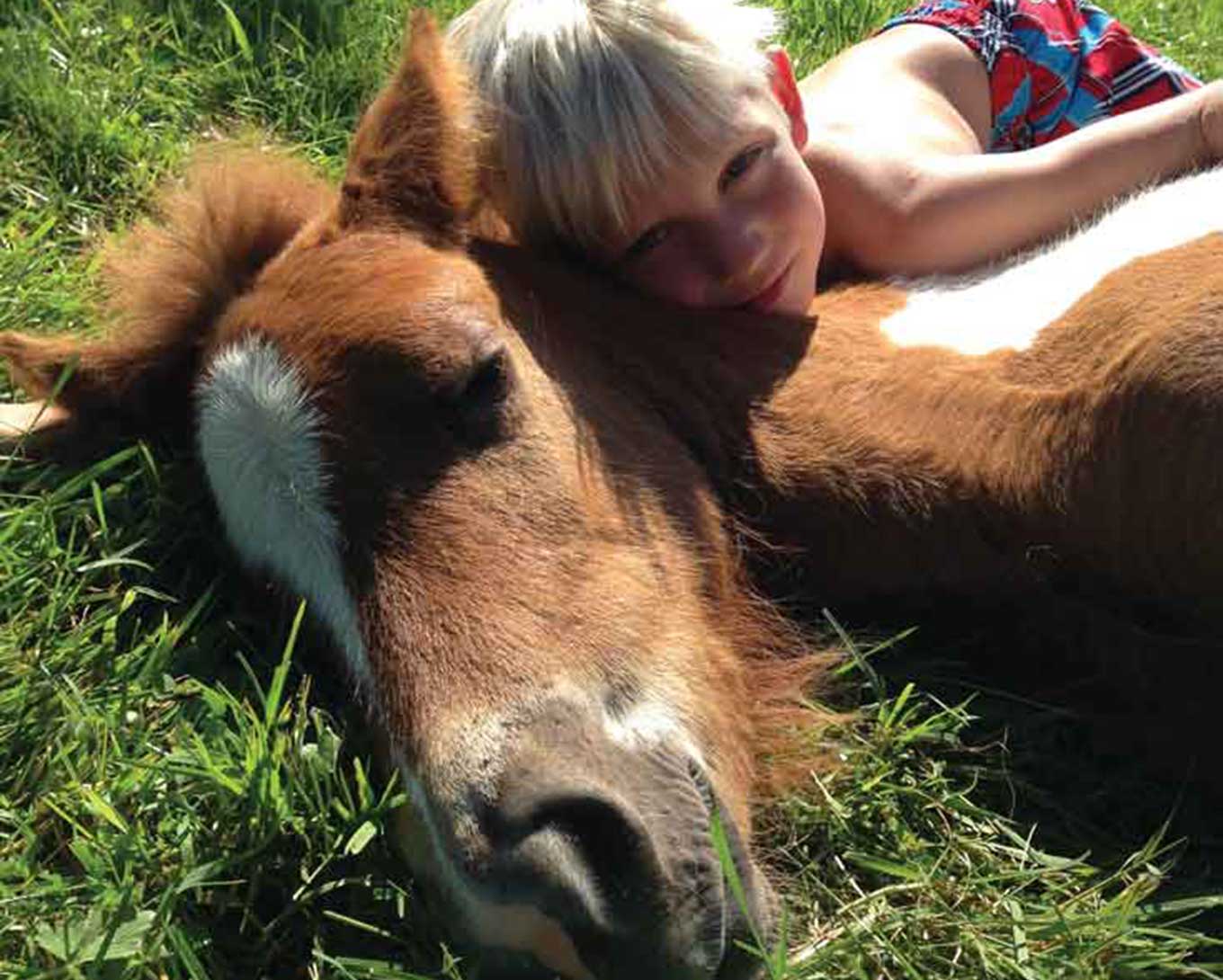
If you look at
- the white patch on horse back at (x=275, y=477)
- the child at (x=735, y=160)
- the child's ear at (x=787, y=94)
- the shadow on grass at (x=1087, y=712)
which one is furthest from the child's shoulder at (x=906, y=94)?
the white patch on horse back at (x=275, y=477)

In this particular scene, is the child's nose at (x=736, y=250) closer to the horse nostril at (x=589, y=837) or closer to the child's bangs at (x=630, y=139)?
the child's bangs at (x=630, y=139)

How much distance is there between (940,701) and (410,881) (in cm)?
107

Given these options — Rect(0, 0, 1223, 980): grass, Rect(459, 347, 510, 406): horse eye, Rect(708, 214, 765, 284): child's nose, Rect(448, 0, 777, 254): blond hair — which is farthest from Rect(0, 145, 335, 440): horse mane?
Rect(708, 214, 765, 284): child's nose

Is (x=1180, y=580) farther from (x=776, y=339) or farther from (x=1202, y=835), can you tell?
(x=776, y=339)

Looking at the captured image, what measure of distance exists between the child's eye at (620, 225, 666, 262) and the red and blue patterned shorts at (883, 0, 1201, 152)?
1718mm

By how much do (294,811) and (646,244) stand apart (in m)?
1.45

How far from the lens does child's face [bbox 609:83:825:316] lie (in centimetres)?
285

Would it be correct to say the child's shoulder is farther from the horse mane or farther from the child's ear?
the horse mane

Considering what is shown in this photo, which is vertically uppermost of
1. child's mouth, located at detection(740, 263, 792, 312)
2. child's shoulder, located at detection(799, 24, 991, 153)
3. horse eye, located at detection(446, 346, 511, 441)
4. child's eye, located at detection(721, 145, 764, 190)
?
child's eye, located at detection(721, 145, 764, 190)

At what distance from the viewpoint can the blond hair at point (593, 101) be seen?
281 cm

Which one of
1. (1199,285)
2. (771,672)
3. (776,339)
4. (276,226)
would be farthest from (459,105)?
(1199,285)

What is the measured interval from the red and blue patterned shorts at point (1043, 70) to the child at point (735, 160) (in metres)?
0.51

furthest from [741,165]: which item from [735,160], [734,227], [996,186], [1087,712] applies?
[1087,712]

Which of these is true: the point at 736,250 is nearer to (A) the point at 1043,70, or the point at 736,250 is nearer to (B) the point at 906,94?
(B) the point at 906,94
